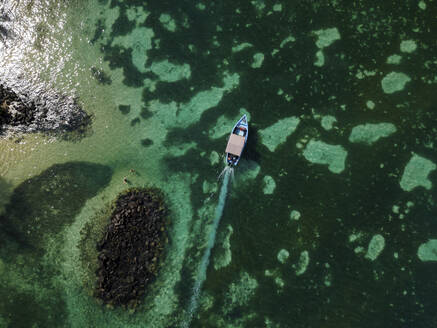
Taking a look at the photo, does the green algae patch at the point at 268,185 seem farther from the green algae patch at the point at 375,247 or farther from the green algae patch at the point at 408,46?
the green algae patch at the point at 408,46

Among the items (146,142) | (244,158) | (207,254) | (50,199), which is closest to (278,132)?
(244,158)

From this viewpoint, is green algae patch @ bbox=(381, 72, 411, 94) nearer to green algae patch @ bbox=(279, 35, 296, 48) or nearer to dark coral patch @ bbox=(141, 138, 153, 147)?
green algae patch @ bbox=(279, 35, 296, 48)

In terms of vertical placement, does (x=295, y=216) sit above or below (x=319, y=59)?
below

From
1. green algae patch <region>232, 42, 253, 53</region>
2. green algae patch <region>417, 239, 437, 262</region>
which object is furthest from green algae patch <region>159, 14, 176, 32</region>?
green algae patch <region>417, 239, 437, 262</region>

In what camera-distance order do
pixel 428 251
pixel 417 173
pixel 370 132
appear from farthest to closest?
pixel 370 132
pixel 417 173
pixel 428 251

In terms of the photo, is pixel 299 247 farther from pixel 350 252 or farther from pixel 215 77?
pixel 215 77

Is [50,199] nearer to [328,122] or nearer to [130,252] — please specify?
[130,252]
